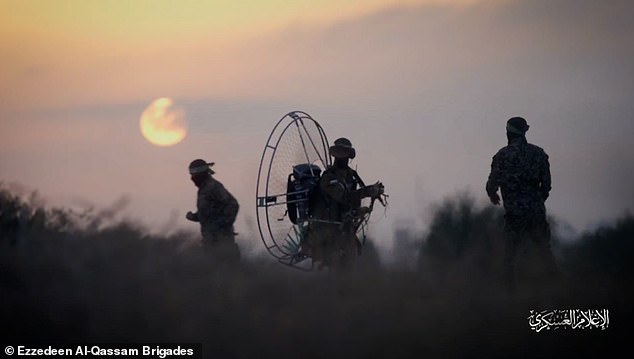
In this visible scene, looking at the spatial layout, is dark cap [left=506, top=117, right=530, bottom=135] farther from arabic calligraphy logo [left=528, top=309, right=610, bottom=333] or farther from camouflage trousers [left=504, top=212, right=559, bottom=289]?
arabic calligraphy logo [left=528, top=309, right=610, bottom=333]

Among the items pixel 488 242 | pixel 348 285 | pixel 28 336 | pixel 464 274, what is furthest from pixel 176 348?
pixel 488 242

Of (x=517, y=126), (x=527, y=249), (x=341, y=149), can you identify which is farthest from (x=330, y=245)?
(x=517, y=126)

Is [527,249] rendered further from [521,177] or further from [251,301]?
[251,301]

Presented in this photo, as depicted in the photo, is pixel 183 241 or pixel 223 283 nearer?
pixel 223 283

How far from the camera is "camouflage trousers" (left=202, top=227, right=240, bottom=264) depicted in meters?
25.5

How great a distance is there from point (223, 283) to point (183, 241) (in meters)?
2.69

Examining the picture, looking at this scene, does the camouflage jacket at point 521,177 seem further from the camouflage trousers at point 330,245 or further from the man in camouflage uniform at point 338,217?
the camouflage trousers at point 330,245

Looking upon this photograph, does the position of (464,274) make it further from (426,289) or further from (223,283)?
(223,283)

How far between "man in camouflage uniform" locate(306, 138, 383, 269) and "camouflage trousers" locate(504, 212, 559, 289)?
2.39 metres

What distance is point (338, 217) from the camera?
2648 cm

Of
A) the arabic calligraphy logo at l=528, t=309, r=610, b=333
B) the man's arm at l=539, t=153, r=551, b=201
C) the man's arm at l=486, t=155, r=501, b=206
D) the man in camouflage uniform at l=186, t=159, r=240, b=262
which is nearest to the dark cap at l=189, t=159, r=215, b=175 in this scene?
the man in camouflage uniform at l=186, t=159, r=240, b=262

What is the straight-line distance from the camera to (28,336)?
21.7m

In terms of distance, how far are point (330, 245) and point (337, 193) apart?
3.32 ft

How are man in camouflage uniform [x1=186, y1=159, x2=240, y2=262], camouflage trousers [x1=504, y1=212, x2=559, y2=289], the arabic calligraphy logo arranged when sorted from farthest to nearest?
1. man in camouflage uniform [x1=186, y1=159, x2=240, y2=262]
2. camouflage trousers [x1=504, y1=212, x2=559, y2=289]
3. the arabic calligraphy logo
